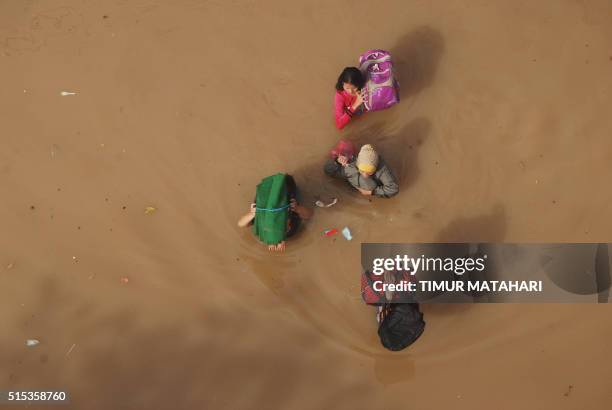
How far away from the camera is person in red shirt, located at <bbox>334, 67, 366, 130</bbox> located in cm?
412

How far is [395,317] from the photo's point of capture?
13.1 feet

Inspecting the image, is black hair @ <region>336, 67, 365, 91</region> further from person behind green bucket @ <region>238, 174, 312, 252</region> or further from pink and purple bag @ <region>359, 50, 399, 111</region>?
person behind green bucket @ <region>238, 174, 312, 252</region>

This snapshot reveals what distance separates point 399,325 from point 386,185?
1110mm

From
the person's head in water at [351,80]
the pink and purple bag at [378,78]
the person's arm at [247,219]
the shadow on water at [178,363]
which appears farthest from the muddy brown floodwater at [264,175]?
the person's head in water at [351,80]

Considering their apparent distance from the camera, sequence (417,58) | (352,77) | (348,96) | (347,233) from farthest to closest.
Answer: (417,58) < (347,233) < (348,96) < (352,77)

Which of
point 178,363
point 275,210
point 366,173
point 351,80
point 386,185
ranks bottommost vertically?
point 178,363

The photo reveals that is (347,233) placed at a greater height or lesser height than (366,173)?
lesser

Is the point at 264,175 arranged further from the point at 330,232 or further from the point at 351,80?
the point at 351,80

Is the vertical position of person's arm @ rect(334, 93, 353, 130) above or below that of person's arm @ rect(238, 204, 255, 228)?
above

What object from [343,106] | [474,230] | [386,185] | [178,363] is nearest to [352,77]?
[343,106]

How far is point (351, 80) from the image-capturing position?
4102mm

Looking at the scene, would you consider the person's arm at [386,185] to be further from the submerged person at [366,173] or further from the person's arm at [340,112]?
the person's arm at [340,112]

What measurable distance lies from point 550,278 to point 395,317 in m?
1.55

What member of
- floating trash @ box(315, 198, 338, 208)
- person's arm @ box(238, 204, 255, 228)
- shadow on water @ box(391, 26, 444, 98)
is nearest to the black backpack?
floating trash @ box(315, 198, 338, 208)
